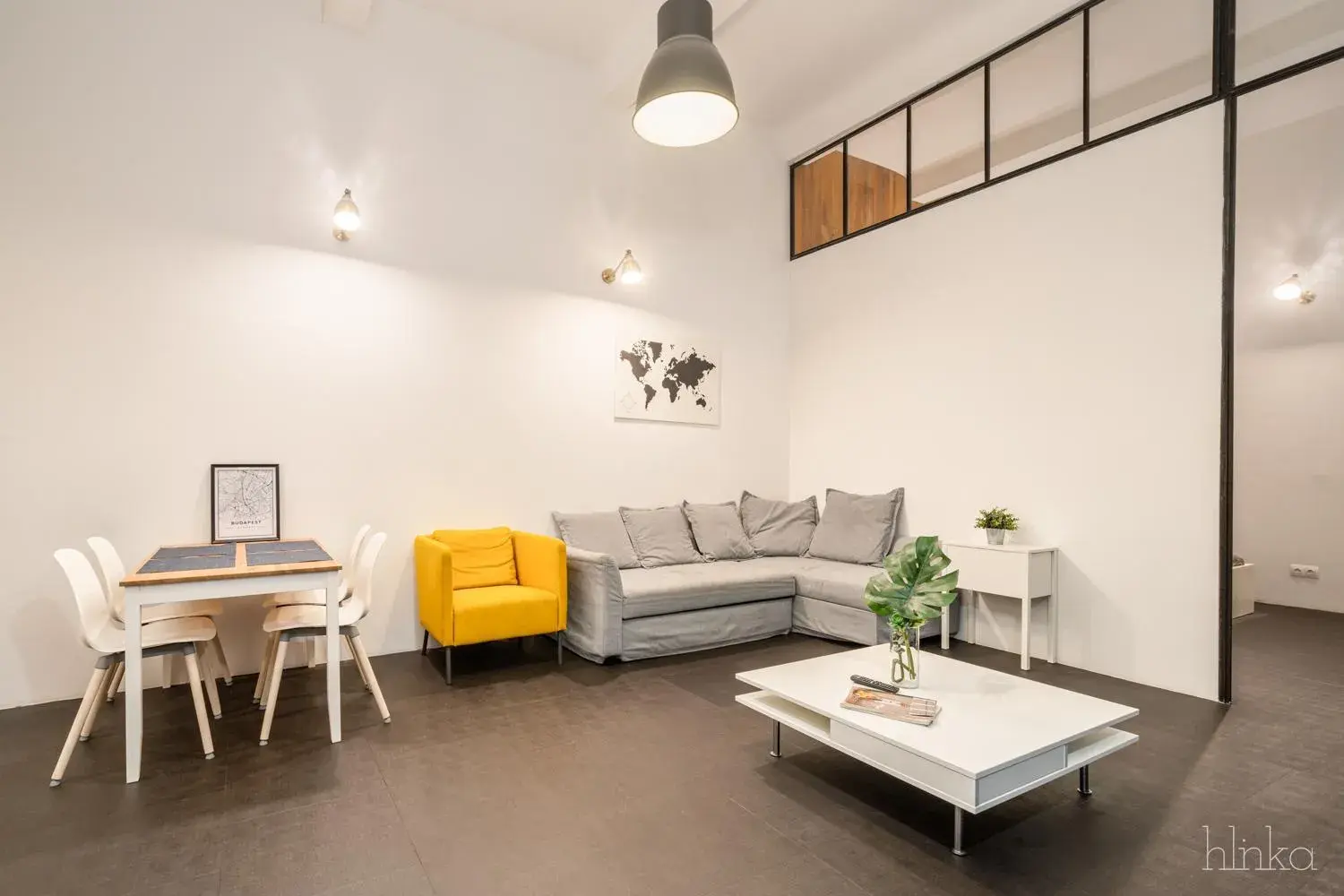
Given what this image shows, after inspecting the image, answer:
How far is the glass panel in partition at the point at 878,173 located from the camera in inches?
202

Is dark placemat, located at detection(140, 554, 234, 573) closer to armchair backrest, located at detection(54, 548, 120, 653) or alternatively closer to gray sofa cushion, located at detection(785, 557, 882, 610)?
armchair backrest, located at detection(54, 548, 120, 653)

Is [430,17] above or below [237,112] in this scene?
above

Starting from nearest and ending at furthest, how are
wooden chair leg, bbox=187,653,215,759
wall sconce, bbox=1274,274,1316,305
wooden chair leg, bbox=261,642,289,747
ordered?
wooden chair leg, bbox=187,653,215,759 → wooden chair leg, bbox=261,642,289,747 → wall sconce, bbox=1274,274,1316,305

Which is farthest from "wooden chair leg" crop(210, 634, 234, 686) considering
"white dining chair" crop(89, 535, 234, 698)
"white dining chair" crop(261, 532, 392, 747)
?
"white dining chair" crop(261, 532, 392, 747)

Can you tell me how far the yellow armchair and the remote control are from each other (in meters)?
1.92

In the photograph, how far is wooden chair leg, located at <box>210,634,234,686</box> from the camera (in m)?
3.46

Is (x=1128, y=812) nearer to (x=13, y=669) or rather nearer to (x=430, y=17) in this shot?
(x=13, y=669)

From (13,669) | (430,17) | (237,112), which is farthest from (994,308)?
(13,669)

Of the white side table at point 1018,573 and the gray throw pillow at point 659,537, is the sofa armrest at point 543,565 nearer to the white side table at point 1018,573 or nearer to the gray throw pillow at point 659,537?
the gray throw pillow at point 659,537

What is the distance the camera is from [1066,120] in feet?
13.5

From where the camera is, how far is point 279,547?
3521mm

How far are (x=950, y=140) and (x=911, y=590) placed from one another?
3.57 m

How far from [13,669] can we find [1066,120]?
6298 millimetres

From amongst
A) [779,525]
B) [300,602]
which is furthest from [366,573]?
[779,525]
